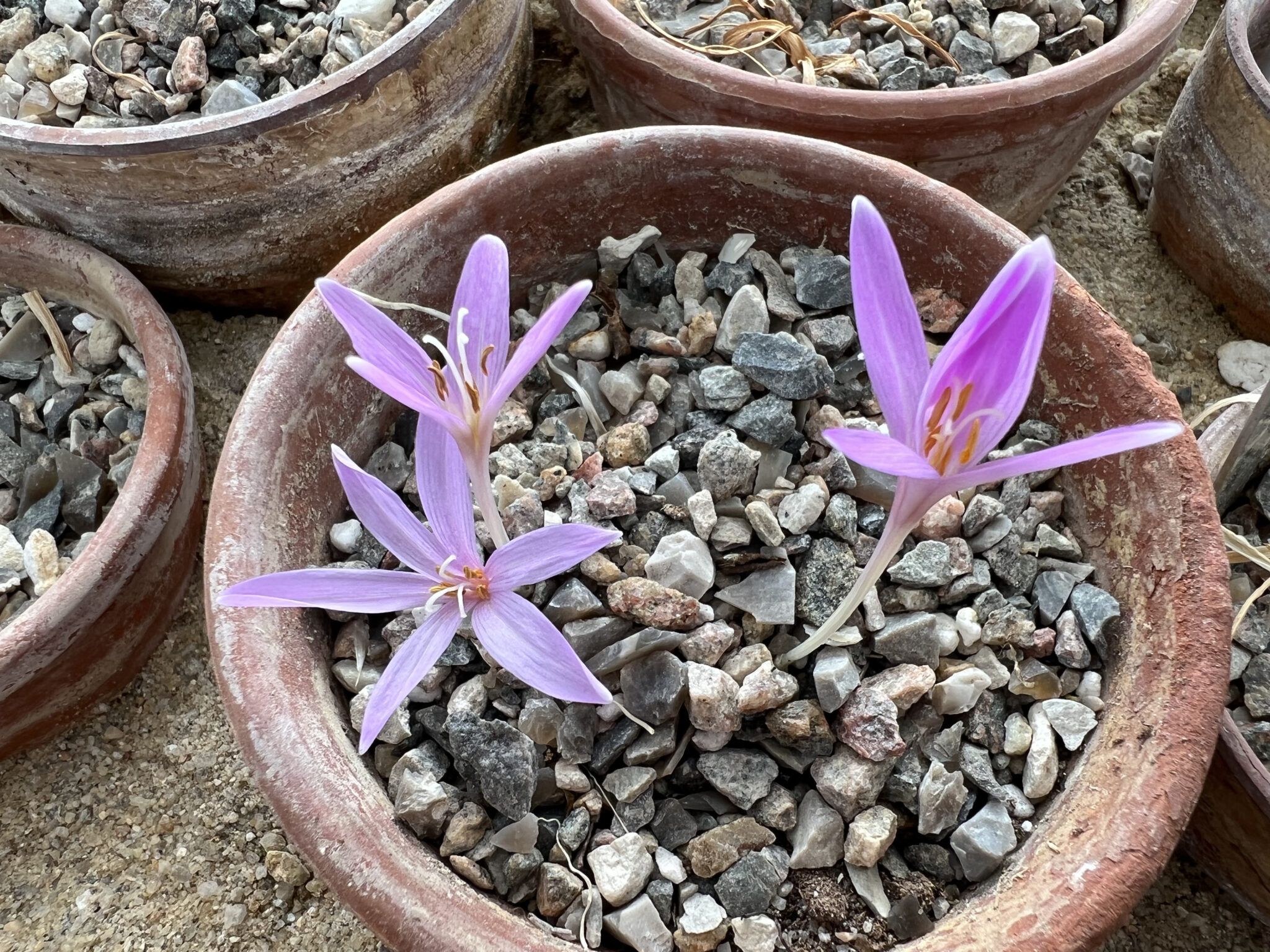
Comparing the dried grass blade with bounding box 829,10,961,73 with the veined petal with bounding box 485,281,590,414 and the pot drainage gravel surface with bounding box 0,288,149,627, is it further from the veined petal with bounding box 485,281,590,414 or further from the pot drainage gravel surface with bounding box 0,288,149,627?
the pot drainage gravel surface with bounding box 0,288,149,627

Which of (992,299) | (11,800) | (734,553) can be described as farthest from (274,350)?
(11,800)

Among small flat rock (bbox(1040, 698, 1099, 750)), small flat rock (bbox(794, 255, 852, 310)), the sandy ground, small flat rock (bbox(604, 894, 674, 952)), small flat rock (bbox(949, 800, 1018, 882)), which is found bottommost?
the sandy ground

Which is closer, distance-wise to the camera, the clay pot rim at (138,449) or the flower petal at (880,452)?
the flower petal at (880,452)

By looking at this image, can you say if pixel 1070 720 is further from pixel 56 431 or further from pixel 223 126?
pixel 56 431

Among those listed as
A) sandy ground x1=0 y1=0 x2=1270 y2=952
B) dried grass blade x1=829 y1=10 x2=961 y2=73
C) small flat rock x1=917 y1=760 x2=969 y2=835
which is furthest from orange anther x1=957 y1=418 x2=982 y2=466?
dried grass blade x1=829 y1=10 x2=961 y2=73

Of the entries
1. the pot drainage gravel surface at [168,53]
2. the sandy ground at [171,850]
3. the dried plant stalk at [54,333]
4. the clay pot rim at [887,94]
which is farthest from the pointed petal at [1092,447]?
the dried plant stalk at [54,333]

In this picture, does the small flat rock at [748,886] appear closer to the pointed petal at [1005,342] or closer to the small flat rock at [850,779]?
the small flat rock at [850,779]
